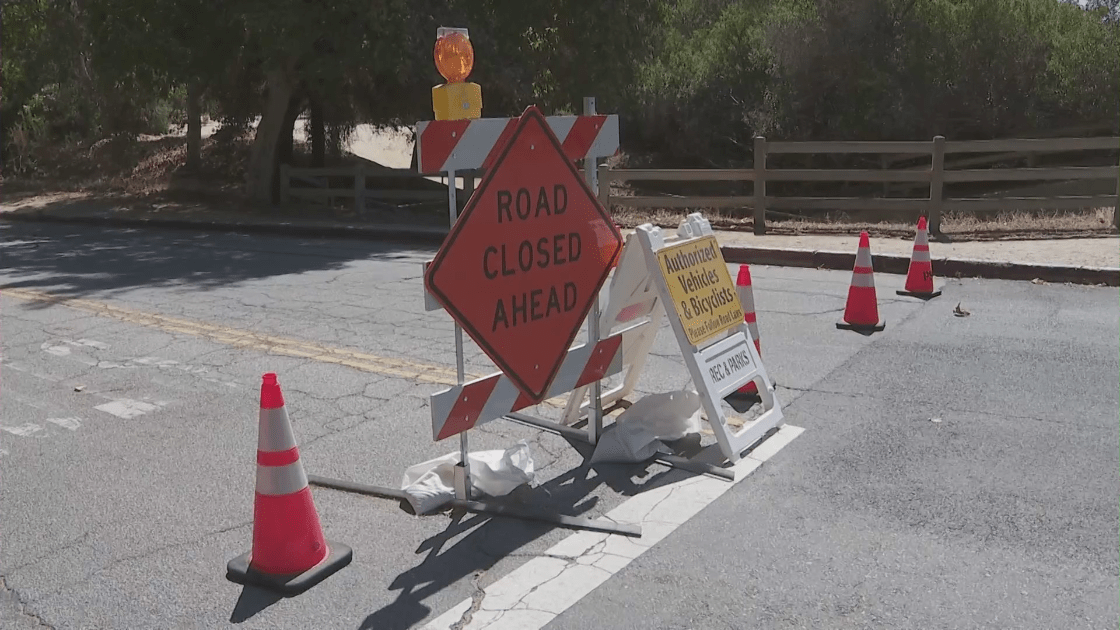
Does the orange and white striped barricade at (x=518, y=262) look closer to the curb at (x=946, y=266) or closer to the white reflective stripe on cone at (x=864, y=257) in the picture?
the white reflective stripe on cone at (x=864, y=257)

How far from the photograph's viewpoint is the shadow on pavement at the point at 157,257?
1115 centimetres

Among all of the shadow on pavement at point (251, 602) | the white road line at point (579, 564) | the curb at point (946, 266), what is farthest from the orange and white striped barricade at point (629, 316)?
the curb at point (946, 266)

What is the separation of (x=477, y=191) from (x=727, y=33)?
20876 millimetres

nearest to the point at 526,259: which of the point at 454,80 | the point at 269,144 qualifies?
the point at 454,80

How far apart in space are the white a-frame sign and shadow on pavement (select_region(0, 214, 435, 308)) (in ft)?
21.9

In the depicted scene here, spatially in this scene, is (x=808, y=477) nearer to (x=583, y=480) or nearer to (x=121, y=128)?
(x=583, y=480)

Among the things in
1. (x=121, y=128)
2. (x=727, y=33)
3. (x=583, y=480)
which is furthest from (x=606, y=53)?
(x=121, y=128)

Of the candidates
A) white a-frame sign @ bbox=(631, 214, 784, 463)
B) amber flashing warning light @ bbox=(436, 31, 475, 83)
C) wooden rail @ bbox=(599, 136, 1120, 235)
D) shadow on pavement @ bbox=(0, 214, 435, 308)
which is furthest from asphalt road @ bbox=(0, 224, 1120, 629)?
wooden rail @ bbox=(599, 136, 1120, 235)

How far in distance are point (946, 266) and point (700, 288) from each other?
6.07 m

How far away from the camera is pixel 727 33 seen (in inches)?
937

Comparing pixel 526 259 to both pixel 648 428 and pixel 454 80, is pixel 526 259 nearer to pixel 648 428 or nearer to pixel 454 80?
pixel 454 80

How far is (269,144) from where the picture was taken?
763 inches

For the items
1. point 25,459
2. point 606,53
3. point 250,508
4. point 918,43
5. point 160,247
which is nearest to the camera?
point 250,508

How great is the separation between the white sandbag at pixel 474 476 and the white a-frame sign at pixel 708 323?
39.2 inches
